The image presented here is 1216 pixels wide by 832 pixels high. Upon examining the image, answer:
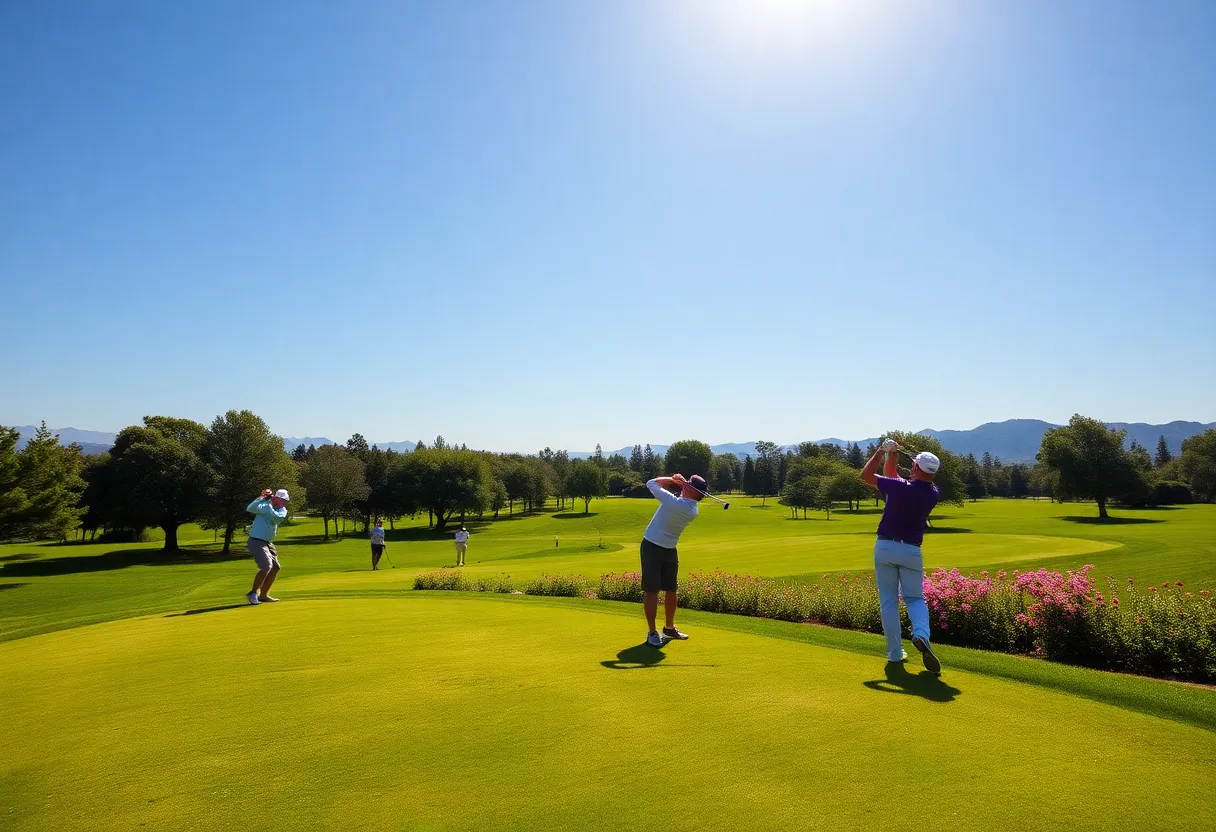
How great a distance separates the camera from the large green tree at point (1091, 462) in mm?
74250

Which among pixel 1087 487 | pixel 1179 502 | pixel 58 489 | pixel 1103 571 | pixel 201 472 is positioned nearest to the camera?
pixel 1103 571

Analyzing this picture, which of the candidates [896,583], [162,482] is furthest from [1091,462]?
[162,482]

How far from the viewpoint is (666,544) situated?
953cm

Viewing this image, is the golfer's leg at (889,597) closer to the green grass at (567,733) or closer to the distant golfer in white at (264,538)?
the green grass at (567,733)

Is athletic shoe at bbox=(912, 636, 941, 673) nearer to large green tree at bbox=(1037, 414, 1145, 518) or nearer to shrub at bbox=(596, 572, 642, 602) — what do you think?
shrub at bbox=(596, 572, 642, 602)

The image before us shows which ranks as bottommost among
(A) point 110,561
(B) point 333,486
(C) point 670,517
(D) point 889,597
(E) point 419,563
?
(E) point 419,563

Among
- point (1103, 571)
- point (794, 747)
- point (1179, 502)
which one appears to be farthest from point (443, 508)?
point (1179, 502)

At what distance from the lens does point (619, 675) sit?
23.7 ft

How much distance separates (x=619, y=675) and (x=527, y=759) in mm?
2497

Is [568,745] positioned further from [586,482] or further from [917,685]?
[586,482]

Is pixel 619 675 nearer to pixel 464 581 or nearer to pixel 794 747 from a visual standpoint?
pixel 794 747

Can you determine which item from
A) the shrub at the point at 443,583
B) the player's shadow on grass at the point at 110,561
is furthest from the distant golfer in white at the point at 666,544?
the player's shadow on grass at the point at 110,561

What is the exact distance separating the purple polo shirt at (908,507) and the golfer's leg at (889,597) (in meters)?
0.29

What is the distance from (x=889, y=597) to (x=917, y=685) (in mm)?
1456
